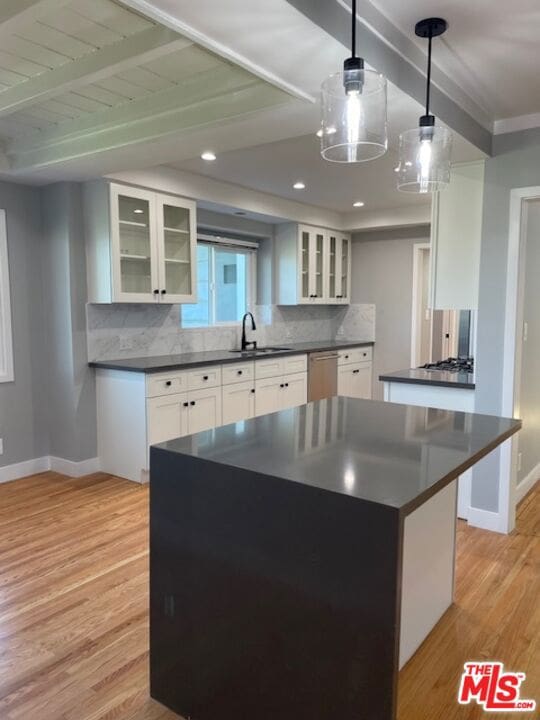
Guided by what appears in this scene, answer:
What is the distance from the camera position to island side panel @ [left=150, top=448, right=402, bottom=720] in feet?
4.29

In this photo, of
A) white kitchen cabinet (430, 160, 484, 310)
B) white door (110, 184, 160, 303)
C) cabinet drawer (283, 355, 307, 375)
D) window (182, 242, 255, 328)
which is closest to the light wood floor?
white kitchen cabinet (430, 160, 484, 310)

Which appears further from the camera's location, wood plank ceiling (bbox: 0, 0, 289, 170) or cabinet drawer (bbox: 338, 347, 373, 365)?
cabinet drawer (bbox: 338, 347, 373, 365)

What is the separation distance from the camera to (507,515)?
10.5ft

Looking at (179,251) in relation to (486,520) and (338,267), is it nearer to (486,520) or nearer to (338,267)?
(338,267)

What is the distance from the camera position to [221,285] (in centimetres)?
554

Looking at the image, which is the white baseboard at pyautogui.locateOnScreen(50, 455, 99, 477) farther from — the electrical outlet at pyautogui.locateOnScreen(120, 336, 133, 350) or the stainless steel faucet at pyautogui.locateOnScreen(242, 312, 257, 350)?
the stainless steel faucet at pyautogui.locateOnScreen(242, 312, 257, 350)

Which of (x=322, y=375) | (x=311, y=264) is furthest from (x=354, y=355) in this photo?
(x=311, y=264)

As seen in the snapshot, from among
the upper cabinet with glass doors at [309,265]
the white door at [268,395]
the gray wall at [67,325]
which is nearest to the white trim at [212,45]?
the gray wall at [67,325]

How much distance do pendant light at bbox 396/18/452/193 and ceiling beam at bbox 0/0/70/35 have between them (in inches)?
51.7

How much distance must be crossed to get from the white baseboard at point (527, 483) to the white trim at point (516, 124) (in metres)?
2.28

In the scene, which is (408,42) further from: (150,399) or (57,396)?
(57,396)

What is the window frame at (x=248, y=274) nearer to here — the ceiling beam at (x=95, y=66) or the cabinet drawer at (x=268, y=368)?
the cabinet drawer at (x=268, y=368)

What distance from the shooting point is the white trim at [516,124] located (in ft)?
9.80

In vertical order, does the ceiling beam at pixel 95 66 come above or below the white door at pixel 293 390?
above
